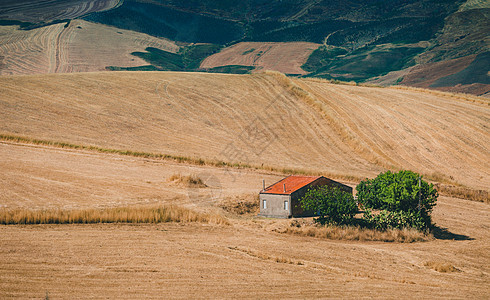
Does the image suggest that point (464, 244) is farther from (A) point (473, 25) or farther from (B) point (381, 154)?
(A) point (473, 25)

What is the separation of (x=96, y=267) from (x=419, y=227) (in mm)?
18924

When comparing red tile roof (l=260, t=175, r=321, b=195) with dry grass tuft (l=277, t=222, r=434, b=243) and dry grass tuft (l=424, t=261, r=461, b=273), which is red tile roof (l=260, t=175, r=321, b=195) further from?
dry grass tuft (l=424, t=261, r=461, b=273)

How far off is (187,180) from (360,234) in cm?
1458

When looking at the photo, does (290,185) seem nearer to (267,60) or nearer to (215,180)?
(215,180)

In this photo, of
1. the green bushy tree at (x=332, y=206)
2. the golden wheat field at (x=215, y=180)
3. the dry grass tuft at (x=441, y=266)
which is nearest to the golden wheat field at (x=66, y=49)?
the golden wheat field at (x=215, y=180)

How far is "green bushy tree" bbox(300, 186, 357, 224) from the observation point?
3081 centimetres

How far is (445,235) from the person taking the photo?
30859 mm

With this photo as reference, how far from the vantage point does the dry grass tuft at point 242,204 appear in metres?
34.1

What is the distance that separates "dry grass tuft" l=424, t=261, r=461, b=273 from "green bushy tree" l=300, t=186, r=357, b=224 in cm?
749

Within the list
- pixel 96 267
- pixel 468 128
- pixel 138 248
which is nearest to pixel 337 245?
pixel 138 248

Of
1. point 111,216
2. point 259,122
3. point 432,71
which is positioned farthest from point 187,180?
point 432,71

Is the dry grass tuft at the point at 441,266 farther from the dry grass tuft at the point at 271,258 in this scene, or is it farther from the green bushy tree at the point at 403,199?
the green bushy tree at the point at 403,199

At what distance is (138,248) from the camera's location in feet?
77.3

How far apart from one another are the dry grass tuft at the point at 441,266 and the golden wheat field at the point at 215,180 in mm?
66
